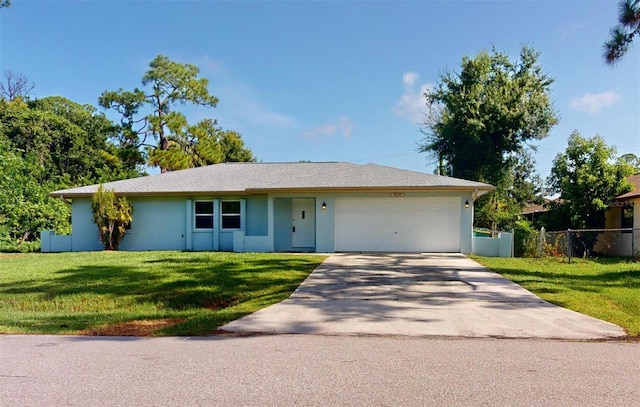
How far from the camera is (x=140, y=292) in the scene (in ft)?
29.1

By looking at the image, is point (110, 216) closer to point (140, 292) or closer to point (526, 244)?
point (140, 292)

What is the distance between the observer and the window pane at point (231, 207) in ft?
56.5

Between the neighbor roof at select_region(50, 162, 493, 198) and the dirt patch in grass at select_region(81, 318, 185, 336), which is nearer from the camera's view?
the dirt patch in grass at select_region(81, 318, 185, 336)

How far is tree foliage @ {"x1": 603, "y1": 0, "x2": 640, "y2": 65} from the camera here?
442 inches

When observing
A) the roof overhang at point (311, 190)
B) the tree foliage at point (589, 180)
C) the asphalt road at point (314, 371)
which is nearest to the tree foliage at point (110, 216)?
the roof overhang at point (311, 190)

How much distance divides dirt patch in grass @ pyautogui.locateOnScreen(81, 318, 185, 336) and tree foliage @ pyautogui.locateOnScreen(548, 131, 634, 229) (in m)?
18.9

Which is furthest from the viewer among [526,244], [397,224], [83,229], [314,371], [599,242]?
[599,242]

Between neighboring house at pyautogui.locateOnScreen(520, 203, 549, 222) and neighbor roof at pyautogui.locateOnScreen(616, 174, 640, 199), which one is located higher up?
neighbor roof at pyautogui.locateOnScreen(616, 174, 640, 199)

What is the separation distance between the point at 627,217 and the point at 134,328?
21.1m

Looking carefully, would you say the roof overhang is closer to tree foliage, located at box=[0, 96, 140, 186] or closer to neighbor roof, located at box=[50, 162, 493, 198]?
neighbor roof, located at box=[50, 162, 493, 198]

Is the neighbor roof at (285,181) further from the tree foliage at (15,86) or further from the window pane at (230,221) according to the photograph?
the tree foliage at (15,86)

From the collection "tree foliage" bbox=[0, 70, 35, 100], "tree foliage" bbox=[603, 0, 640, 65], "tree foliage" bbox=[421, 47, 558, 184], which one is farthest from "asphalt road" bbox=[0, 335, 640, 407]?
"tree foliage" bbox=[0, 70, 35, 100]

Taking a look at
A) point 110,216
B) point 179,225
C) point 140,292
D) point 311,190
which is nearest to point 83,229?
point 110,216

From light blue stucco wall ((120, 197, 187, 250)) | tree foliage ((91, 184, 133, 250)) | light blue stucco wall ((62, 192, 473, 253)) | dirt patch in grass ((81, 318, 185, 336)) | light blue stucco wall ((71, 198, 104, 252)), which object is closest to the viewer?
dirt patch in grass ((81, 318, 185, 336))
